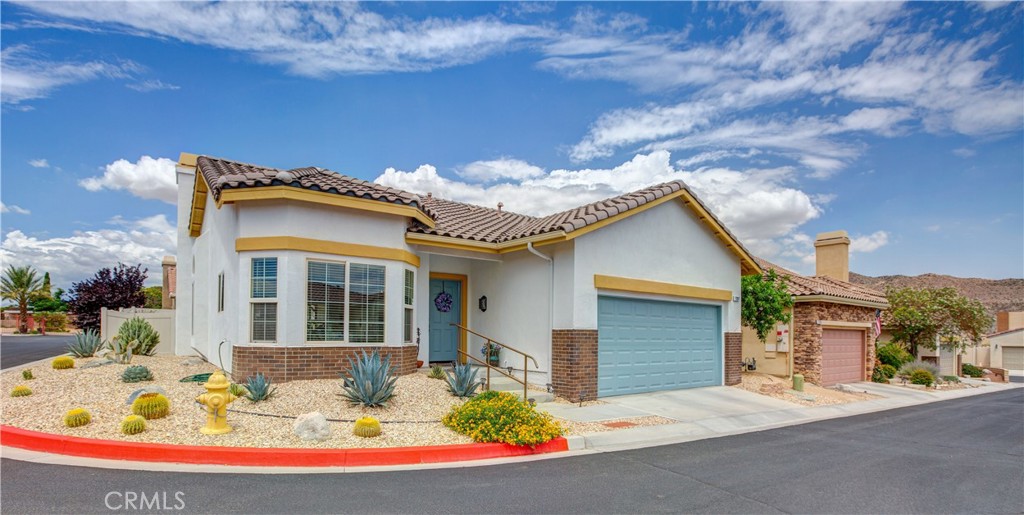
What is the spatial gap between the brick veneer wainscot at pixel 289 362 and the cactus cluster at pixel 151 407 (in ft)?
7.76

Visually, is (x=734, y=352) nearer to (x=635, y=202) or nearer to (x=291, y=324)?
(x=635, y=202)

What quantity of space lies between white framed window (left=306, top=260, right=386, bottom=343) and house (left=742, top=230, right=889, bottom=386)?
13.7 meters

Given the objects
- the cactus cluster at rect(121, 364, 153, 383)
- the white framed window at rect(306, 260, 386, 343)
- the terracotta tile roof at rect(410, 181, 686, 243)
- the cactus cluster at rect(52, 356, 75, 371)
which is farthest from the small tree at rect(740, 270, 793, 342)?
the cactus cluster at rect(52, 356, 75, 371)

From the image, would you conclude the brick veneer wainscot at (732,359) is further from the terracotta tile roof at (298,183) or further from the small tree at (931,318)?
the small tree at (931,318)

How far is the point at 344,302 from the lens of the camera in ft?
37.9

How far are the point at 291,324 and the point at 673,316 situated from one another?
924cm

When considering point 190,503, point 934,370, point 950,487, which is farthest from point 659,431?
point 934,370

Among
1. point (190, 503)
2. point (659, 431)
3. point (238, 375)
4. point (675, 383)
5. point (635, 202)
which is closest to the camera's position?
point (190, 503)

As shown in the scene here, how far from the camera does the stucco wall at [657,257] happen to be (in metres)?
12.6

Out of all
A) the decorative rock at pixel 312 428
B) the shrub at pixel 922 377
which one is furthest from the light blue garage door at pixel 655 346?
the shrub at pixel 922 377

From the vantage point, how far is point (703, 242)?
15.9 meters

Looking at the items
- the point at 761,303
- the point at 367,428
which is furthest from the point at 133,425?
the point at 761,303

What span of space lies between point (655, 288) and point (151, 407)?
414 inches

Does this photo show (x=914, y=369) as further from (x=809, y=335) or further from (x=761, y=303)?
(x=761, y=303)
